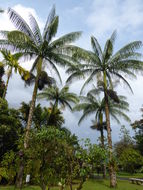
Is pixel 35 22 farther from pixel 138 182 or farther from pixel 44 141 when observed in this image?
pixel 138 182

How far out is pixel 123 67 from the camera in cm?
1605

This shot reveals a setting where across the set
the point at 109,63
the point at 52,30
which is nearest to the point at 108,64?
the point at 109,63

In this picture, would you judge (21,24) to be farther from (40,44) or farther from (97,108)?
(97,108)

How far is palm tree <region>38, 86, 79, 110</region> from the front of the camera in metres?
23.4

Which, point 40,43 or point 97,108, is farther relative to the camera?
point 97,108

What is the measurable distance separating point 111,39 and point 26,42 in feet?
26.6

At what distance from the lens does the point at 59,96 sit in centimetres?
2352

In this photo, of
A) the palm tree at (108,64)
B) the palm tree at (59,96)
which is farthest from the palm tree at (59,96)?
the palm tree at (108,64)

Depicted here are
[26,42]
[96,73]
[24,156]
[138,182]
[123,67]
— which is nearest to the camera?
[24,156]

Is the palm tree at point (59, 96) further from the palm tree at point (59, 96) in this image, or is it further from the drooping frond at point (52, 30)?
the drooping frond at point (52, 30)

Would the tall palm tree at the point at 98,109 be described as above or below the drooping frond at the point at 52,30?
below

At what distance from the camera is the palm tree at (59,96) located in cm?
2342

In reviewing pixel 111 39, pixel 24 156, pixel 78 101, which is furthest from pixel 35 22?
pixel 78 101

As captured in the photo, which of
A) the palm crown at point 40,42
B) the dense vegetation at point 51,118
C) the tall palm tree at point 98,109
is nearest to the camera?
the dense vegetation at point 51,118
